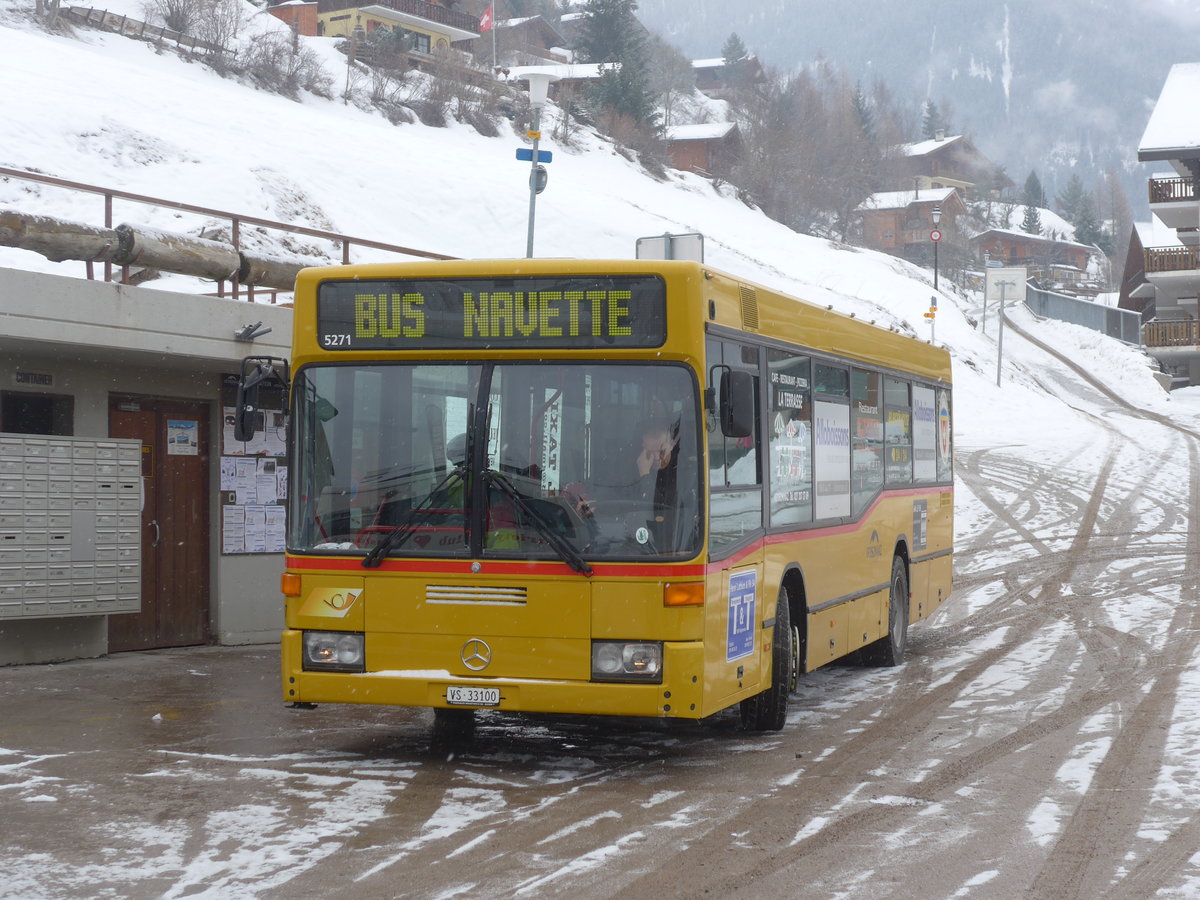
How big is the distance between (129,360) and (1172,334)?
55.3 m

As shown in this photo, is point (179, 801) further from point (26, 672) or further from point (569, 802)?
point (26, 672)

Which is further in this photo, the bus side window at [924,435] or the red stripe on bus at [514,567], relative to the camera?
the bus side window at [924,435]

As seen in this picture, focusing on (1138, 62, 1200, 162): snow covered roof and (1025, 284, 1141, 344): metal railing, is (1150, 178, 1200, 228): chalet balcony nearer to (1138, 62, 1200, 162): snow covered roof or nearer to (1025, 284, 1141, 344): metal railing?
(1138, 62, 1200, 162): snow covered roof

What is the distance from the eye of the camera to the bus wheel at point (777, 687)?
1005 centimetres

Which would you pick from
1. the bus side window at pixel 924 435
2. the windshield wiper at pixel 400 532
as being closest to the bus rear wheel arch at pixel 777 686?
the windshield wiper at pixel 400 532

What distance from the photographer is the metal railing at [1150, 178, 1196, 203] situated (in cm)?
6278

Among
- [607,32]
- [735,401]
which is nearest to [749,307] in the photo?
[735,401]

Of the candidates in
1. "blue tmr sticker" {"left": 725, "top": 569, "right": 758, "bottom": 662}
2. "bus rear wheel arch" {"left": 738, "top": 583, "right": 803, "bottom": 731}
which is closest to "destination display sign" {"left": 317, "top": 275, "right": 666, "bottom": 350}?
"blue tmr sticker" {"left": 725, "top": 569, "right": 758, "bottom": 662}

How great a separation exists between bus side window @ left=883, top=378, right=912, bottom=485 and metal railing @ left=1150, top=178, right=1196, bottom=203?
175 ft

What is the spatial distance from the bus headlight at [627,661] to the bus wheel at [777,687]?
5.48 feet

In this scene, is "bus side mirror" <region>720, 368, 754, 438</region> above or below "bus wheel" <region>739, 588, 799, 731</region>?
above

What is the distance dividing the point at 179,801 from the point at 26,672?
19.0ft

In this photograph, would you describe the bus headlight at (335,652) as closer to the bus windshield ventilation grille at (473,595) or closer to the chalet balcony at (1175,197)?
the bus windshield ventilation grille at (473,595)

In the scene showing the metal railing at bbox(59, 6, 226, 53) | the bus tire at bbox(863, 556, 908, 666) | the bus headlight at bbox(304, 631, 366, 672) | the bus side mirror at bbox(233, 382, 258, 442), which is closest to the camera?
the bus headlight at bbox(304, 631, 366, 672)
